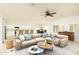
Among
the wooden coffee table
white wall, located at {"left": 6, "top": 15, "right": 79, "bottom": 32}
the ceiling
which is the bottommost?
the wooden coffee table

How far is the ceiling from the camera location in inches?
106

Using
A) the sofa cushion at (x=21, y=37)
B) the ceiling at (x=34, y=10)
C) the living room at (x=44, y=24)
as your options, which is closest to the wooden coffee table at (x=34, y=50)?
the living room at (x=44, y=24)

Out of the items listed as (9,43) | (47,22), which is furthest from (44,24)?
(9,43)

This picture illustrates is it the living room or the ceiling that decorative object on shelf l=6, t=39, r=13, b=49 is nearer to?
the living room

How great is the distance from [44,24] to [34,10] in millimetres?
313

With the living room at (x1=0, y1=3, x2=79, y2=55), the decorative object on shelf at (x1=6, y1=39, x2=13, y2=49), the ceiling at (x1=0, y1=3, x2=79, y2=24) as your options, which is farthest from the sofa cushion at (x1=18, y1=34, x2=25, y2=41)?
the ceiling at (x1=0, y1=3, x2=79, y2=24)

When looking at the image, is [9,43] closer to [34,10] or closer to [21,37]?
[21,37]

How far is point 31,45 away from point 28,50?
11 cm

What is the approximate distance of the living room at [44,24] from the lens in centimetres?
268

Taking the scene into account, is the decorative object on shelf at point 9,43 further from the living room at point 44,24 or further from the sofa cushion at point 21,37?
the sofa cushion at point 21,37

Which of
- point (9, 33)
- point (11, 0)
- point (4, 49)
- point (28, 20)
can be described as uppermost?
point (11, 0)

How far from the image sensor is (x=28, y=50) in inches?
106

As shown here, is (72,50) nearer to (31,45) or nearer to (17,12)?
(31,45)
